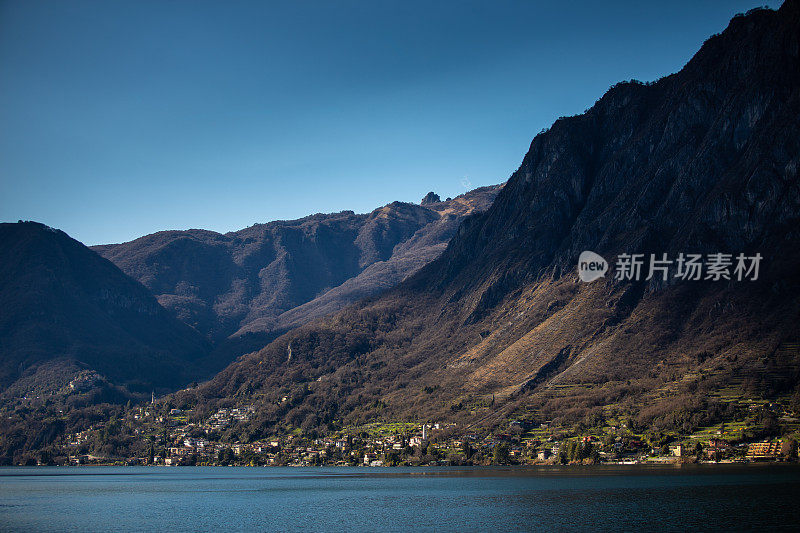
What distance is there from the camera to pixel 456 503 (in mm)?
113250

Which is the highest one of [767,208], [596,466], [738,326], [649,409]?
[767,208]

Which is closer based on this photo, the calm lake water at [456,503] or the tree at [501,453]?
the calm lake water at [456,503]

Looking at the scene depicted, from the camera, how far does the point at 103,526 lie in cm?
9819

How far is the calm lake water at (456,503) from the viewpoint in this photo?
9125cm

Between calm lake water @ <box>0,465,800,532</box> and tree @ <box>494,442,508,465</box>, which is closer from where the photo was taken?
calm lake water @ <box>0,465,800,532</box>

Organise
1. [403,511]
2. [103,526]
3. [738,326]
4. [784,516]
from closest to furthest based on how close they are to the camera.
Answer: [784,516]
[103,526]
[403,511]
[738,326]

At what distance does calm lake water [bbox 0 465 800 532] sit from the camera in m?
91.2

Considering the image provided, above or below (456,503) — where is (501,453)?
below

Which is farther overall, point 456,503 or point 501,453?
point 501,453

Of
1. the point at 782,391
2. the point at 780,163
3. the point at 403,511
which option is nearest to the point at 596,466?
the point at 782,391

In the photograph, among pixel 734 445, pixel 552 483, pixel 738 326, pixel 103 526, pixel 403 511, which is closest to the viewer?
pixel 103 526

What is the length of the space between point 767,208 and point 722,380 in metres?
51.7

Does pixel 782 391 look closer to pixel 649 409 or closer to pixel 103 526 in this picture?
pixel 649 409

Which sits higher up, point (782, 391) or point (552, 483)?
point (782, 391)
